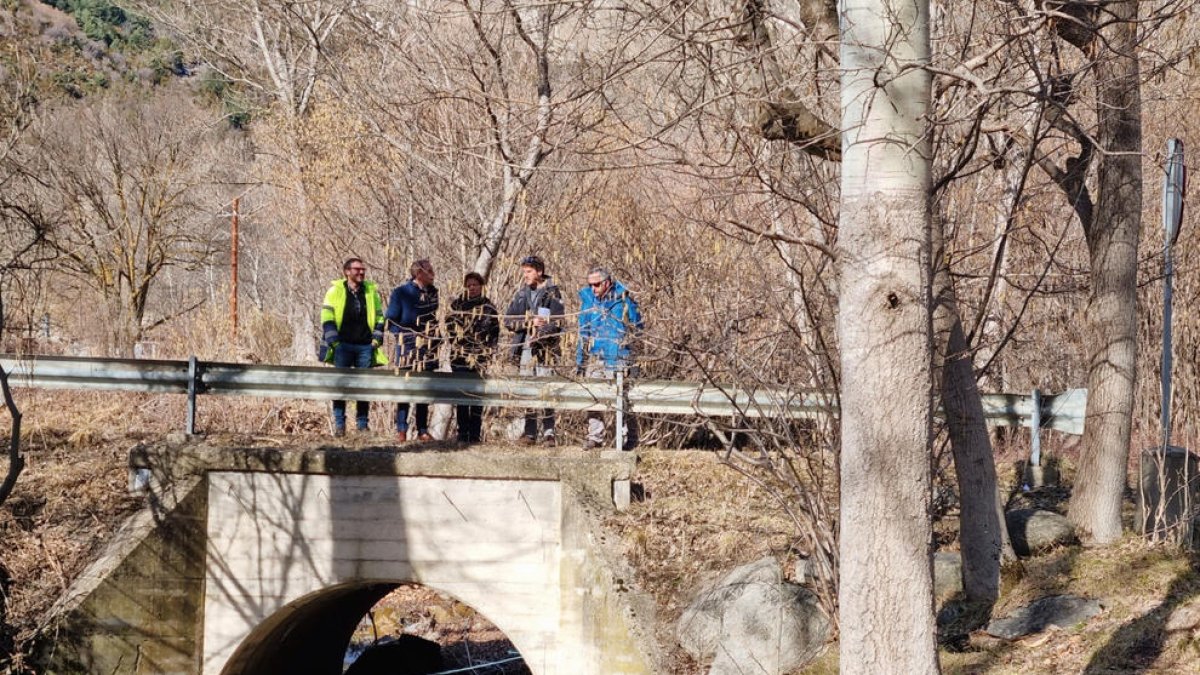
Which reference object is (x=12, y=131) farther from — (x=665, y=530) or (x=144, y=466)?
(x=665, y=530)

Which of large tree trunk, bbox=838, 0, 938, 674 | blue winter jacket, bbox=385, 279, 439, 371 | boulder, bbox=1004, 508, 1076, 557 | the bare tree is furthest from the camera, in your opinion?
the bare tree

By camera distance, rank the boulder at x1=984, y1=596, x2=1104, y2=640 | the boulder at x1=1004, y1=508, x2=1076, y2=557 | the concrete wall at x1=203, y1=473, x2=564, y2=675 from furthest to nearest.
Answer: the concrete wall at x1=203, y1=473, x2=564, y2=675 < the boulder at x1=1004, y1=508, x2=1076, y2=557 < the boulder at x1=984, y1=596, x2=1104, y2=640

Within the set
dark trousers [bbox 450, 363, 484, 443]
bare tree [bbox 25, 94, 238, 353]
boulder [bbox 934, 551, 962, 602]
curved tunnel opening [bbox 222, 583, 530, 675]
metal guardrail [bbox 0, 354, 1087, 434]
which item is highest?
bare tree [bbox 25, 94, 238, 353]

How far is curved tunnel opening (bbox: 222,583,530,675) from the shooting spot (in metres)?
11.7

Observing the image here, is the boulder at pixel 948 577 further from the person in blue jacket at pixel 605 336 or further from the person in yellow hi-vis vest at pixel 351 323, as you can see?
the person in yellow hi-vis vest at pixel 351 323

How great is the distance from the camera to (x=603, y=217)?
14102 millimetres

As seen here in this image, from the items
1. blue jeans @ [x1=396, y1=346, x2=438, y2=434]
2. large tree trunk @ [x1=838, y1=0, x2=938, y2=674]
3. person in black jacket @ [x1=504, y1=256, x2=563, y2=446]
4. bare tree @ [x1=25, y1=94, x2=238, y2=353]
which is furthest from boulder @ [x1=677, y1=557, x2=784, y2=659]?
bare tree @ [x1=25, y1=94, x2=238, y2=353]

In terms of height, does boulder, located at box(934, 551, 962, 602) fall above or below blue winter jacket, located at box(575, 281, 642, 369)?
below

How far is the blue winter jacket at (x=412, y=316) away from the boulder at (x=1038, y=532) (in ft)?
16.5

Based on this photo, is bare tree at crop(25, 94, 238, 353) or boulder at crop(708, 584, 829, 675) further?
bare tree at crop(25, 94, 238, 353)

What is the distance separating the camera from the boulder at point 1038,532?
29.4ft

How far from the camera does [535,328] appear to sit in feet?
35.4

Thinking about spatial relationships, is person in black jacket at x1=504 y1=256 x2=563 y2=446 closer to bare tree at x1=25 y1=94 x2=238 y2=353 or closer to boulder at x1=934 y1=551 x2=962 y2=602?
boulder at x1=934 y1=551 x2=962 y2=602

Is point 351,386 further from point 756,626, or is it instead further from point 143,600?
point 756,626
